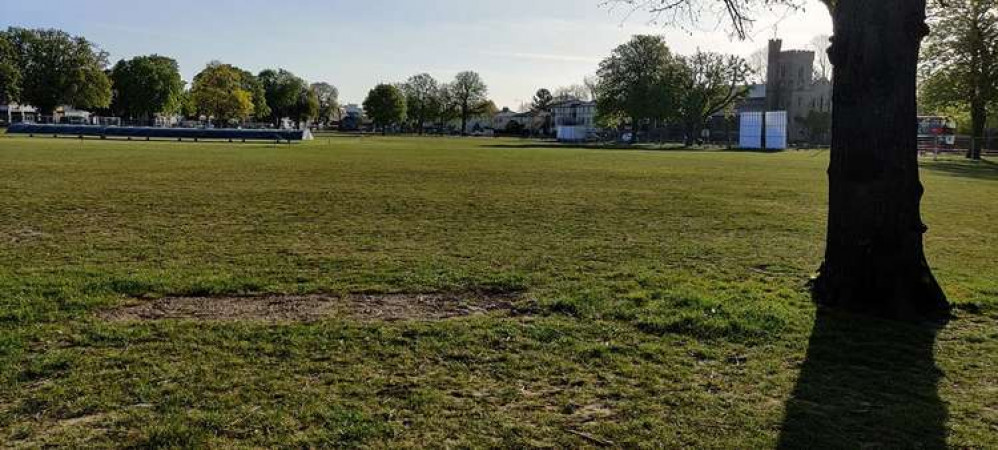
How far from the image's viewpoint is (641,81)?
85062 millimetres

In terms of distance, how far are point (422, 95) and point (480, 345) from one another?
5724 inches

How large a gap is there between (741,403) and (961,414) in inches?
50.9

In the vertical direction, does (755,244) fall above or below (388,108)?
below

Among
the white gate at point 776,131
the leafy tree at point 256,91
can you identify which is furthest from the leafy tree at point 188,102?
the white gate at point 776,131

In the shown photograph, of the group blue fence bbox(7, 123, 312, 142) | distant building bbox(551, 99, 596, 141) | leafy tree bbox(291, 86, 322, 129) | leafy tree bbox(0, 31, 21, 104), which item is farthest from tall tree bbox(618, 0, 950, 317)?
leafy tree bbox(291, 86, 322, 129)

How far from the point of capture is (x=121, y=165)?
27984 mm

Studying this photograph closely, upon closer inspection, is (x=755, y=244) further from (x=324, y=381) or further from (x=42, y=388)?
(x=42, y=388)

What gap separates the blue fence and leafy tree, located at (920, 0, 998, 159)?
51.6 m

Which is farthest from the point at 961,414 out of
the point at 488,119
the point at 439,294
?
the point at 488,119

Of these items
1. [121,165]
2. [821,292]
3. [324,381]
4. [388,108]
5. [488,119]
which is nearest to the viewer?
[324,381]

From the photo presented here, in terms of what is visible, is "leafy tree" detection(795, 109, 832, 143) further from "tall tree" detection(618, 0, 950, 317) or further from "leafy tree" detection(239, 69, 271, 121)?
"tall tree" detection(618, 0, 950, 317)

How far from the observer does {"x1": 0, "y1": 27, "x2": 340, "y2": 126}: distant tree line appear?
98562mm

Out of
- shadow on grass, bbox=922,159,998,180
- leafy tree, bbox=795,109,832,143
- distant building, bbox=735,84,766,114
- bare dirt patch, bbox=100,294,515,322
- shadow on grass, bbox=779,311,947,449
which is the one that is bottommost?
shadow on grass, bbox=779,311,947,449

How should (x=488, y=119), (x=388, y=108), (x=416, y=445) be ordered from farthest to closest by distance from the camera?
(x=488, y=119)
(x=388, y=108)
(x=416, y=445)
